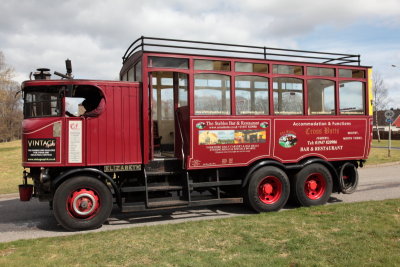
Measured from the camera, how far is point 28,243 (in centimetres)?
551

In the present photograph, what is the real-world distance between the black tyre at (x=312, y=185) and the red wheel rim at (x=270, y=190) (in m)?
0.44

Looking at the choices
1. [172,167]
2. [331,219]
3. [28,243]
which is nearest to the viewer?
[28,243]

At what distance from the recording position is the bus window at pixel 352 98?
27.5 feet

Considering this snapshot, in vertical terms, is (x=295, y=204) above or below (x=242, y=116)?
below

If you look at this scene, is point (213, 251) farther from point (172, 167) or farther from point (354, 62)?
point (354, 62)

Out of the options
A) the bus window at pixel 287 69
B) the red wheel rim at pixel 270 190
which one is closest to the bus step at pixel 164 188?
the red wheel rim at pixel 270 190

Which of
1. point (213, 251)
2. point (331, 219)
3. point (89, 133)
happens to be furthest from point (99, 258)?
point (331, 219)

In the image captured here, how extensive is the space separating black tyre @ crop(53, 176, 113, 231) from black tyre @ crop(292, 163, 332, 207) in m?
4.06

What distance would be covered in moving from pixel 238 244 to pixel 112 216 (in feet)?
11.5

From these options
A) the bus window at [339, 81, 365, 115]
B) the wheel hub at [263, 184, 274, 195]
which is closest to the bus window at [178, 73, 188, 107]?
the wheel hub at [263, 184, 274, 195]

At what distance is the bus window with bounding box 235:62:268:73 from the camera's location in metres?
7.48

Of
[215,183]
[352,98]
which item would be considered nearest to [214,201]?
[215,183]

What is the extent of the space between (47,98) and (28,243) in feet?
8.21

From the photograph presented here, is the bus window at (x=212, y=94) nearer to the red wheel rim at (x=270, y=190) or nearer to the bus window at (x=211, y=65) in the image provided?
the bus window at (x=211, y=65)
